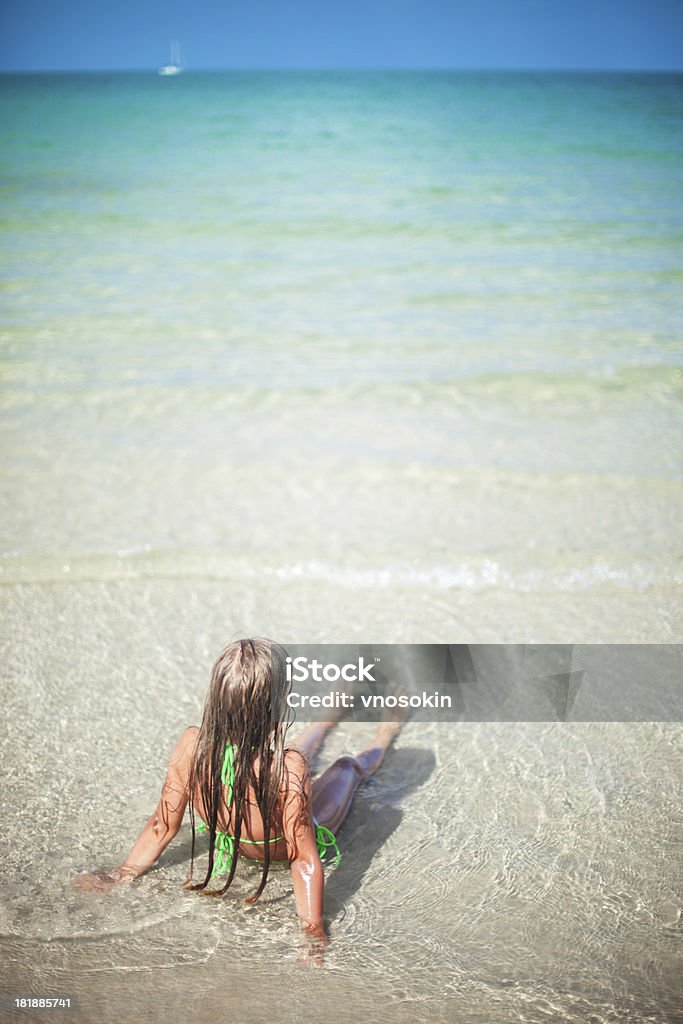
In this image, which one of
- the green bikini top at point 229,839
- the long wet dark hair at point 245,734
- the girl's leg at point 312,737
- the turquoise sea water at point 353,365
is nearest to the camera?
the long wet dark hair at point 245,734

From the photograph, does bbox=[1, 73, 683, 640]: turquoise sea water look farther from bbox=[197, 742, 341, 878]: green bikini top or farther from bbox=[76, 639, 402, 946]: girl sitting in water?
bbox=[76, 639, 402, 946]: girl sitting in water

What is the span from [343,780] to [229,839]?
1.50 ft

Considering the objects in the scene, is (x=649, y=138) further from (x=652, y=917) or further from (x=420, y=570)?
(x=652, y=917)

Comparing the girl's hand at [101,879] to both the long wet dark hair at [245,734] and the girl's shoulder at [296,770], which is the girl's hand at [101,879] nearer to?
the long wet dark hair at [245,734]

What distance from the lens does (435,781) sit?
2.86 m

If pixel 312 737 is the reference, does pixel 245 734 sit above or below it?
above

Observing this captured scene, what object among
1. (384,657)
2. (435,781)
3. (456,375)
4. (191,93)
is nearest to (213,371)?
(456,375)

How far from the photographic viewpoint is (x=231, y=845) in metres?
2.44

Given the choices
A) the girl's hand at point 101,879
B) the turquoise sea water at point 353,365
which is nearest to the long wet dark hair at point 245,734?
the girl's hand at point 101,879

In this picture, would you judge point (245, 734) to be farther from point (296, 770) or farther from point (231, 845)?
point (231, 845)

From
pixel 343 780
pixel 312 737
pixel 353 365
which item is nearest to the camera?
pixel 343 780

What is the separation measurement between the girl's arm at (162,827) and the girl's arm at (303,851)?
30 centimetres

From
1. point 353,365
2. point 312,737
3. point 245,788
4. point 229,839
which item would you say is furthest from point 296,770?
point 353,365

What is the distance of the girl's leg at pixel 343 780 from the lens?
A: 8.54 feet
